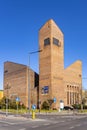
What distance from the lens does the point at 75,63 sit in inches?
4498

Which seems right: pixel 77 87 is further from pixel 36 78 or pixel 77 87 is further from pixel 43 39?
pixel 43 39

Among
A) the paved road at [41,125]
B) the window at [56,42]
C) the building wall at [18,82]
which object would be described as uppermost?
the window at [56,42]

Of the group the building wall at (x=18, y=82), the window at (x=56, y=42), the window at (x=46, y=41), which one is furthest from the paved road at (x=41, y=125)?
the building wall at (x=18, y=82)

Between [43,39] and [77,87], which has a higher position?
[43,39]

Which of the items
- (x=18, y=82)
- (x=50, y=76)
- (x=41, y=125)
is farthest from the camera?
(x=18, y=82)

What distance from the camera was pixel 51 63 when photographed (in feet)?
301

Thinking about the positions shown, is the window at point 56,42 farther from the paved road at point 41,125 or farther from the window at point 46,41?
the paved road at point 41,125

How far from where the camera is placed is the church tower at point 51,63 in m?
91.9

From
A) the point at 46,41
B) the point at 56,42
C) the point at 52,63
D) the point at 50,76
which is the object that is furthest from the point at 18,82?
the point at 56,42

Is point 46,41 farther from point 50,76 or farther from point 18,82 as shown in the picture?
point 18,82

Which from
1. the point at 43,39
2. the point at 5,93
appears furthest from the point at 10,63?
the point at 43,39

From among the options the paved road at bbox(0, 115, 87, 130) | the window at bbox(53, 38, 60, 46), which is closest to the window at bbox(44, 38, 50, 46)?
the window at bbox(53, 38, 60, 46)

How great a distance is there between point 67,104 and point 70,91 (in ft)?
21.4

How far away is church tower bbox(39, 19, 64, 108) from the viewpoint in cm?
9188
